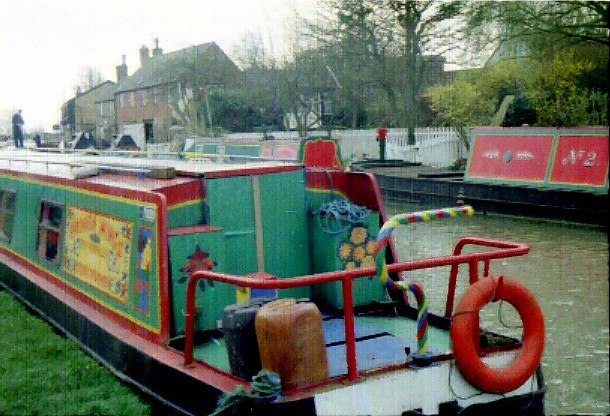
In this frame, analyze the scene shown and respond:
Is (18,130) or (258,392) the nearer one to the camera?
(258,392)

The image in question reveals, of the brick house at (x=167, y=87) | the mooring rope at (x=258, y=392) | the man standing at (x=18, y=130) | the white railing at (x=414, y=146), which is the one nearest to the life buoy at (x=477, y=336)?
the mooring rope at (x=258, y=392)

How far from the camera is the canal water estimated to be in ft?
18.4

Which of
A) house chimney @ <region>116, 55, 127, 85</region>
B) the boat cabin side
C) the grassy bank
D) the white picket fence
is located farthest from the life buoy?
house chimney @ <region>116, 55, 127, 85</region>

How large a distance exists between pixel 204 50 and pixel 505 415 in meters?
31.5

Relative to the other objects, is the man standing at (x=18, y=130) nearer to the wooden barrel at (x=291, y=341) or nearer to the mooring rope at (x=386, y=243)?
the wooden barrel at (x=291, y=341)

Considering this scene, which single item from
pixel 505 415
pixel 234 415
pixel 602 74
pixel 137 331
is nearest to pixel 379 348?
pixel 505 415

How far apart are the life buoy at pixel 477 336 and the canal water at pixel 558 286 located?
185mm

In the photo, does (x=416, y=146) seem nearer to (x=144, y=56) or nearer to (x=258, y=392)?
(x=258, y=392)

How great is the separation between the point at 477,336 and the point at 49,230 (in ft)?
15.0

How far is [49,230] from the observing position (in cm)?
710

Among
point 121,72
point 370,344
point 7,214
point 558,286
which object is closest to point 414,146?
point 558,286

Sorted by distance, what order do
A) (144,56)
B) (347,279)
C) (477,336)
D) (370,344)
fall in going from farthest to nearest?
1. (144,56)
2. (370,344)
3. (477,336)
4. (347,279)

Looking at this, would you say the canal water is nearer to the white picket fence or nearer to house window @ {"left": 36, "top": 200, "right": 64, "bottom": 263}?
house window @ {"left": 36, "top": 200, "right": 64, "bottom": 263}

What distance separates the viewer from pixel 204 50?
33969 millimetres
